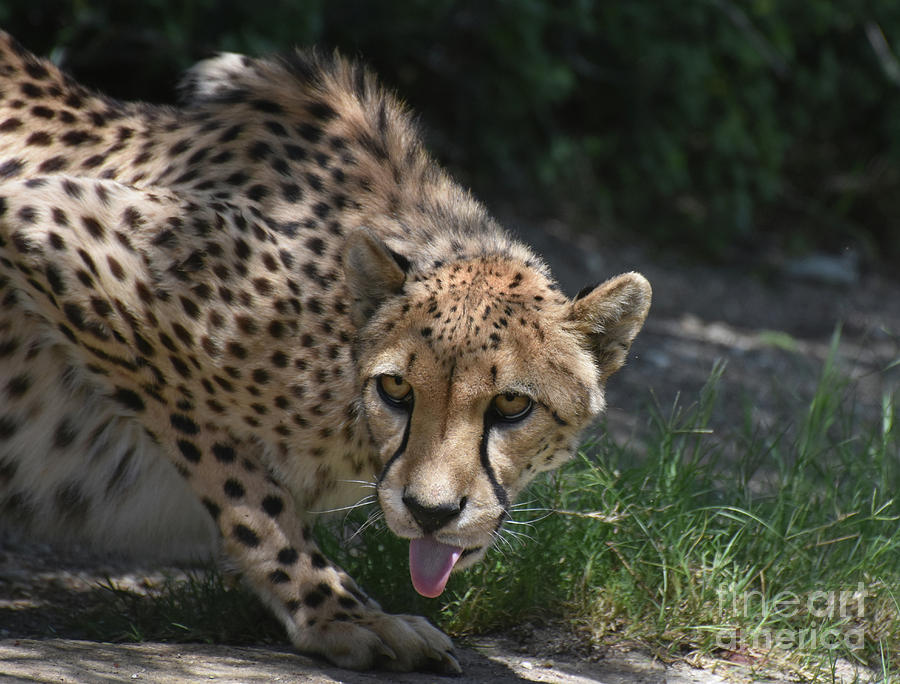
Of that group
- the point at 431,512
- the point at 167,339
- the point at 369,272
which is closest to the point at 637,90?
the point at 369,272

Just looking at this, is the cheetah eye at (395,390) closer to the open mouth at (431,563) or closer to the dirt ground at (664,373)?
the open mouth at (431,563)

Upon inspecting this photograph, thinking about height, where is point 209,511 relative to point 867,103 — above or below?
below

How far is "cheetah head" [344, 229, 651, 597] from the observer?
250 cm

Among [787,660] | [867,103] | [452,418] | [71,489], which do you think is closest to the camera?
[452,418]

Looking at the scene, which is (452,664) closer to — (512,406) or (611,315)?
(512,406)

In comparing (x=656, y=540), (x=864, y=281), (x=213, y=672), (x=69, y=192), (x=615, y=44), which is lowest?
(x=213, y=672)

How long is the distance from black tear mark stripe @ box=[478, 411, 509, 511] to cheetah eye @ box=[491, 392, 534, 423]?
0.03 m

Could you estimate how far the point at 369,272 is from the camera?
2.80m

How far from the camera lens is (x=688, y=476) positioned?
11.1 feet

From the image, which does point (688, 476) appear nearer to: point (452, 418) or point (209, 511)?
point (452, 418)

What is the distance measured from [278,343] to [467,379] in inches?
22.9

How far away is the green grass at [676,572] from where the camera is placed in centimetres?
303

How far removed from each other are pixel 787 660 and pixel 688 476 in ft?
2.01

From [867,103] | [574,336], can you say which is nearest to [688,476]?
[574,336]
